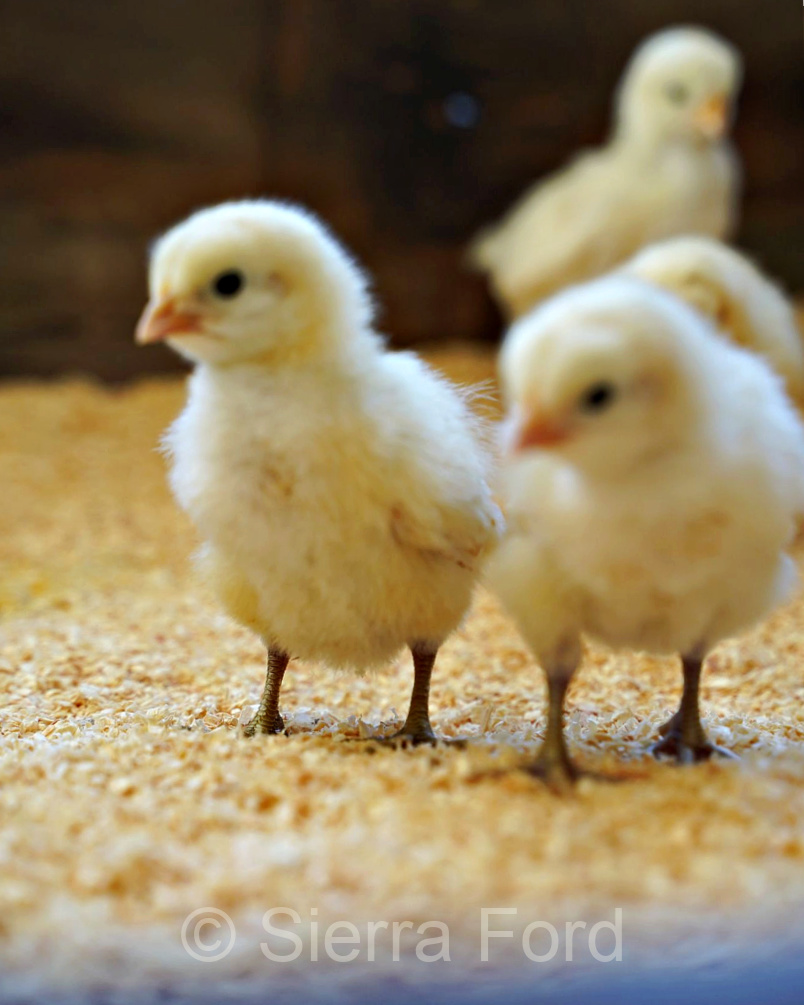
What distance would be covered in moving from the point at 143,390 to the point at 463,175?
2014 mm

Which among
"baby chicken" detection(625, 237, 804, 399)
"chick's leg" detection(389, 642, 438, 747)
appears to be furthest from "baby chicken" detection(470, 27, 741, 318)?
"chick's leg" detection(389, 642, 438, 747)

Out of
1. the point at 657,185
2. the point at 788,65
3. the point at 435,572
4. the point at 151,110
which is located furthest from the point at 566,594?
the point at 788,65

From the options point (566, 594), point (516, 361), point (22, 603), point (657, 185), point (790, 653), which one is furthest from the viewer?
point (657, 185)

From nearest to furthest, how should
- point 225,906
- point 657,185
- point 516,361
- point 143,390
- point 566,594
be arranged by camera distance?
1. point 225,906
2. point 516,361
3. point 566,594
4. point 657,185
5. point 143,390

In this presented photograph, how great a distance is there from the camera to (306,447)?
6.73 ft

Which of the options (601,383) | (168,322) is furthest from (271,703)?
(601,383)

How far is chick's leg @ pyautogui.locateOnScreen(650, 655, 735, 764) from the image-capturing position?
6.89 ft

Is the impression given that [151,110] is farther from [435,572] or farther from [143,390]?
[435,572]

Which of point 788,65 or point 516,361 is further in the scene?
point 788,65

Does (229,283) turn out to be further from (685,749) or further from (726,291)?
(726,291)

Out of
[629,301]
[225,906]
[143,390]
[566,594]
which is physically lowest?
[225,906]

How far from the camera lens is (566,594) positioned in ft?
6.19

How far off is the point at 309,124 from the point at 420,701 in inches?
160

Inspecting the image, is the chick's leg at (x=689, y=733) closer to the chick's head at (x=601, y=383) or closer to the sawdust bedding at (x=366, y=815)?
the sawdust bedding at (x=366, y=815)
